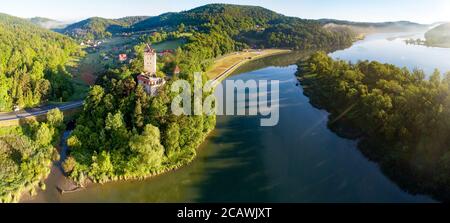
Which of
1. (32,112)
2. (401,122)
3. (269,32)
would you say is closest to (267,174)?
(401,122)

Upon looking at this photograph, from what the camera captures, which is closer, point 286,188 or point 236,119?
point 286,188

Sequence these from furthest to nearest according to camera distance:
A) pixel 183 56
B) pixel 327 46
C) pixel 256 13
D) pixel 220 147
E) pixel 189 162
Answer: pixel 256 13 < pixel 327 46 < pixel 183 56 < pixel 220 147 < pixel 189 162

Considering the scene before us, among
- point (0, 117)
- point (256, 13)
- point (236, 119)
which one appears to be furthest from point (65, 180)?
point (256, 13)

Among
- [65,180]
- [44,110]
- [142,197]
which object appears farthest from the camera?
[44,110]

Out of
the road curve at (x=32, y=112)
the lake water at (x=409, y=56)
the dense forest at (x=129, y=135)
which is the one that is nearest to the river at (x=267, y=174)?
the dense forest at (x=129, y=135)

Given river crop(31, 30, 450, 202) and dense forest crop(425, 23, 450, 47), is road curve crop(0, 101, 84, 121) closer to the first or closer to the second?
river crop(31, 30, 450, 202)

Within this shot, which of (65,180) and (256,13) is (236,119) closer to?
(65,180)
